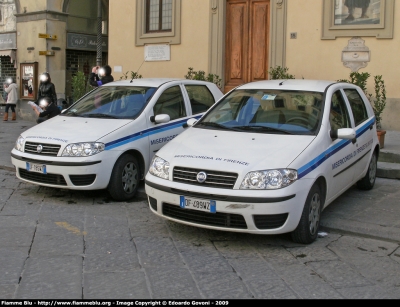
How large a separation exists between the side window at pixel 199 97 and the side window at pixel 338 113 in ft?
8.45

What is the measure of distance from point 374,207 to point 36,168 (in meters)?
4.37

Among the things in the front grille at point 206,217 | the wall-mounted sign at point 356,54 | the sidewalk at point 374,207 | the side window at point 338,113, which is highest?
the wall-mounted sign at point 356,54

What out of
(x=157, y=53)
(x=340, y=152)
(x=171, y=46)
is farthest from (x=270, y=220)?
(x=157, y=53)

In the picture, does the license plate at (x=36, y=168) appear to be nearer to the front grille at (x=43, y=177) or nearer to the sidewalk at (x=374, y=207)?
the front grille at (x=43, y=177)

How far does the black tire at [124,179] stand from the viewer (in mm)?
7434

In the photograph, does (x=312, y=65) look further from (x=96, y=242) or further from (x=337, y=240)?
(x=96, y=242)

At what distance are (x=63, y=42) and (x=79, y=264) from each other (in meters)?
16.8

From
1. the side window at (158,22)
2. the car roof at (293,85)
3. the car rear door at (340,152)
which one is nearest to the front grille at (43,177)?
the car roof at (293,85)

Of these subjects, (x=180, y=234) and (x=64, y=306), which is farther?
(x=180, y=234)

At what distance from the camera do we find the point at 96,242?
5727mm

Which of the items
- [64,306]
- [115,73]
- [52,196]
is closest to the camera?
[64,306]

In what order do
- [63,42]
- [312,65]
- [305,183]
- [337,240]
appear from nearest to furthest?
[305,183] < [337,240] < [312,65] < [63,42]

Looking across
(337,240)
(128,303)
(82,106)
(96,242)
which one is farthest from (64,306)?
(82,106)

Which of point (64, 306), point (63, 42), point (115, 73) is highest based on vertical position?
point (63, 42)
